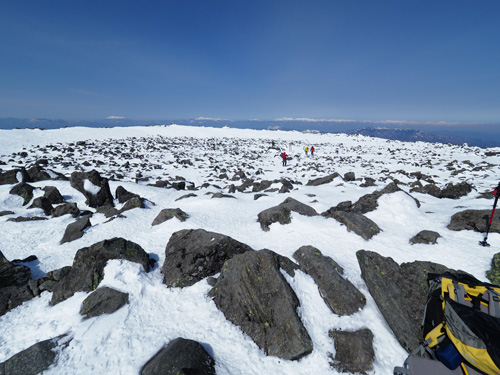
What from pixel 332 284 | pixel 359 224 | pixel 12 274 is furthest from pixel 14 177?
pixel 359 224

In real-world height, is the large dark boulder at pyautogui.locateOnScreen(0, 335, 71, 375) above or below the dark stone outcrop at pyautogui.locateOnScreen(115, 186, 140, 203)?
below

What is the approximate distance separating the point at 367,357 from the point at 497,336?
3.83 meters

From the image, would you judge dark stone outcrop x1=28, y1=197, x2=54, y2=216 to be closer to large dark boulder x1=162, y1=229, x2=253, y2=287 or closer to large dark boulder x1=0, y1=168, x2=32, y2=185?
large dark boulder x1=0, y1=168, x2=32, y2=185

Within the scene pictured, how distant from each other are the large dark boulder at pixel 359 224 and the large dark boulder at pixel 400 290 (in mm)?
3297

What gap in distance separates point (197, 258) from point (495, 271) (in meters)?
11.8

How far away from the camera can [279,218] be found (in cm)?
1392

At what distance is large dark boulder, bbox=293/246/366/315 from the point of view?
8.22 metres

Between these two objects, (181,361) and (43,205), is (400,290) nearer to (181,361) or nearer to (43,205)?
(181,361)

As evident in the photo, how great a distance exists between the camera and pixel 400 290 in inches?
322

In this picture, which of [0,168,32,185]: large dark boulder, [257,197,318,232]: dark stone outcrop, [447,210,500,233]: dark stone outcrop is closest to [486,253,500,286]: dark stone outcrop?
[447,210,500,233]: dark stone outcrop

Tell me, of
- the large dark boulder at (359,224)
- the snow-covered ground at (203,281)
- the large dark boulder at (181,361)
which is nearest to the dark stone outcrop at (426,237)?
the snow-covered ground at (203,281)

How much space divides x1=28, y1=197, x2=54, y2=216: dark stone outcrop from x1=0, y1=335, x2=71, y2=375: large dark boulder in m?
15.3

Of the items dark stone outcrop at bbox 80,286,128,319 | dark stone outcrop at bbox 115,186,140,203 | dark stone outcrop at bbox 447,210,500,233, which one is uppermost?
dark stone outcrop at bbox 447,210,500,233

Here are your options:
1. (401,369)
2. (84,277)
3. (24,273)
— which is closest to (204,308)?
(84,277)
